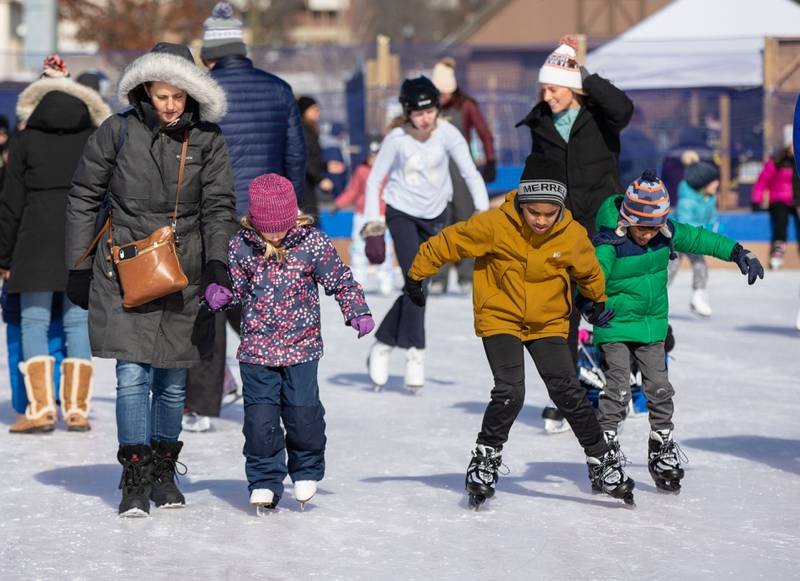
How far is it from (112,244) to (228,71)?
2.07m

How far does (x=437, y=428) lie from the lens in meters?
7.47

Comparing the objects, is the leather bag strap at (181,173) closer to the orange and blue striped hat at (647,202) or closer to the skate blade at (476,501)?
the skate blade at (476,501)

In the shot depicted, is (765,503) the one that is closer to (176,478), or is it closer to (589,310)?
(589,310)

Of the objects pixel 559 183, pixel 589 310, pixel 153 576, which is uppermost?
pixel 559 183

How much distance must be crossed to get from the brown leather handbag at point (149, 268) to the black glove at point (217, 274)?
88 mm

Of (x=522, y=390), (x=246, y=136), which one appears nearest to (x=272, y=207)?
(x=522, y=390)

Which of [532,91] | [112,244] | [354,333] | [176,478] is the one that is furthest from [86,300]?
[532,91]

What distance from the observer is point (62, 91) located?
7.21m

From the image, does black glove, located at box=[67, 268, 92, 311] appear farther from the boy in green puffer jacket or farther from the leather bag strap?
the boy in green puffer jacket

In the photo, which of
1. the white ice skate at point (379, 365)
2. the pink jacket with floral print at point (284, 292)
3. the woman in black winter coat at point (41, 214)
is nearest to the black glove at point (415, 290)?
the pink jacket with floral print at point (284, 292)

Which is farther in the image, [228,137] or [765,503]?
[228,137]

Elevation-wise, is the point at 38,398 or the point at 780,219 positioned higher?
the point at 780,219

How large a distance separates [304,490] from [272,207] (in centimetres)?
102

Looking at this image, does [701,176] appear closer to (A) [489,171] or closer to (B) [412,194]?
(A) [489,171]
